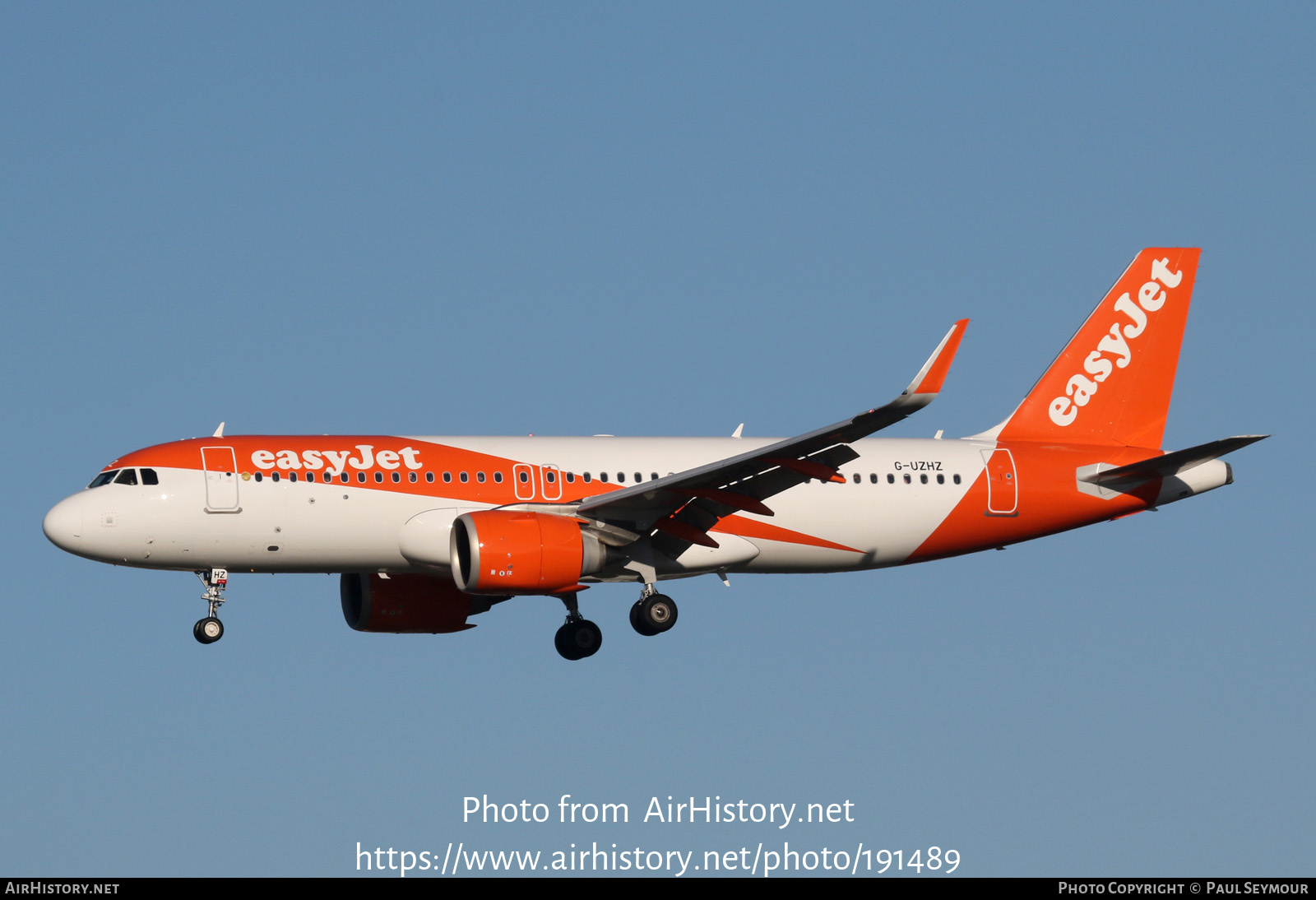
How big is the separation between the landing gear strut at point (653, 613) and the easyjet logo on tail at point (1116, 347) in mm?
11253

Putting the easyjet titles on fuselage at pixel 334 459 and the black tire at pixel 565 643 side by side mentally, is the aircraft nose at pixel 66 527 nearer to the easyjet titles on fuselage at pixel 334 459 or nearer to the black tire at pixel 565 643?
the easyjet titles on fuselage at pixel 334 459

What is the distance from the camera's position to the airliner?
38094mm

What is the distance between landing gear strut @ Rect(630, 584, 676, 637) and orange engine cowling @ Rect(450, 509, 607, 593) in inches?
93.4

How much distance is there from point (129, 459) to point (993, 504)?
1898 centimetres

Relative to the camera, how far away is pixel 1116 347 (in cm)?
4641

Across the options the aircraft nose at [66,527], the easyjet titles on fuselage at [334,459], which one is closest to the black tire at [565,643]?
the easyjet titles on fuselage at [334,459]

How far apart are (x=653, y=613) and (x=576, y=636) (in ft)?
8.94

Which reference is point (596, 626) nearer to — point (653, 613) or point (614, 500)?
point (653, 613)

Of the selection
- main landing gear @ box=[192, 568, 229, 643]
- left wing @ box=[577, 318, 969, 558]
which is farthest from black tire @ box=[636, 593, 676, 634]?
main landing gear @ box=[192, 568, 229, 643]

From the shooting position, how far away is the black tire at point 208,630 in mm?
38656

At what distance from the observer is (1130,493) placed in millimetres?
43781

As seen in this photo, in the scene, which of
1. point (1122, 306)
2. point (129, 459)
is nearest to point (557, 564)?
point (129, 459)

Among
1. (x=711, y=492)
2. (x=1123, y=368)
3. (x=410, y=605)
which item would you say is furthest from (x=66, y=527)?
(x=1123, y=368)

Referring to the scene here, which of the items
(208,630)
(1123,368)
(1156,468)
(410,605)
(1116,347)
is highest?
(1116,347)
